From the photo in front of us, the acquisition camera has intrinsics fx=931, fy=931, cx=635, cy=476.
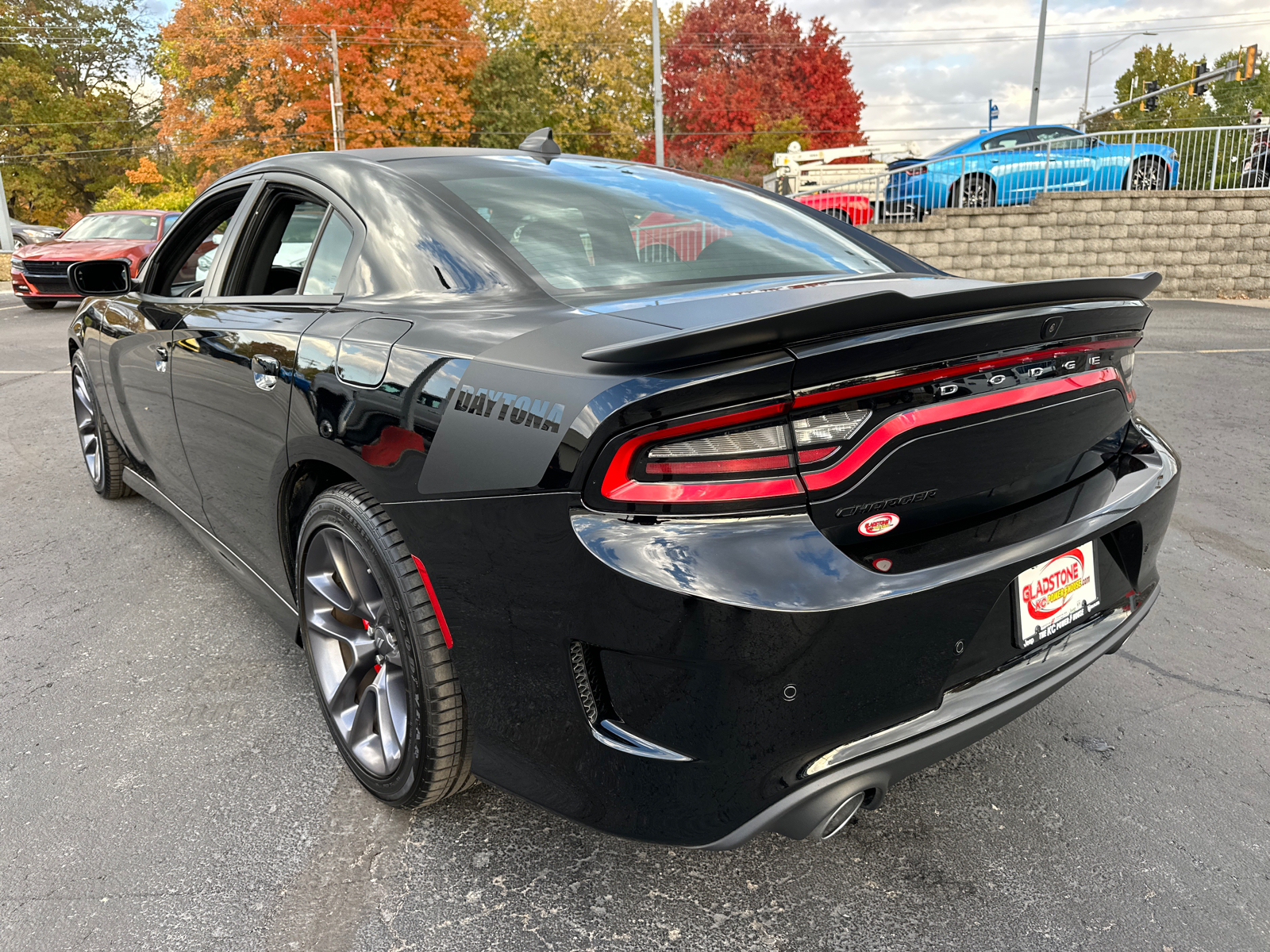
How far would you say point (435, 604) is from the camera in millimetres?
1896

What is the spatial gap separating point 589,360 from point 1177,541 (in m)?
3.44

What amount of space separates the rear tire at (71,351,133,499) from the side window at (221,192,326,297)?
6.10 feet

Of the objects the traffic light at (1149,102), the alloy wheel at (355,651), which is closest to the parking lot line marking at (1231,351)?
the alloy wheel at (355,651)

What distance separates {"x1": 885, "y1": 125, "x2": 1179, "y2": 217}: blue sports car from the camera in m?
15.0

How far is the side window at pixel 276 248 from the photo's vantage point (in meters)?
2.67

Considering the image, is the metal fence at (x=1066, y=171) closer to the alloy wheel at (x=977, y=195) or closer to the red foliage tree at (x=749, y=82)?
the alloy wheel at (x=977, y=195)

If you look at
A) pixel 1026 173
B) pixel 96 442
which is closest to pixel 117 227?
pixel 96 442

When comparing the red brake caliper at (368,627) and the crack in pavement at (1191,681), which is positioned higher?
the red brake caliper at (368,627)

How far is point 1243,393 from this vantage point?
6.94 meters

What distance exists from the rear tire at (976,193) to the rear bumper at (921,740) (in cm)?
1472

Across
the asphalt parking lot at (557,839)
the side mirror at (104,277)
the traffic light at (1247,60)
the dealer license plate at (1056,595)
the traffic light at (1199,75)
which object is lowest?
the asphalt parking lot at (557,839)

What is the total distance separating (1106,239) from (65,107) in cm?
5206

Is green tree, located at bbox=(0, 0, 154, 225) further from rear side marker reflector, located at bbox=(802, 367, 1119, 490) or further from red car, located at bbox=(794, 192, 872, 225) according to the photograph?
rear side marker reflector, located at bbox=(802, 367, 1119, 490)

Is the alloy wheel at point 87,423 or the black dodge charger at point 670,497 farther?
the alloy wheel at point 87,423
